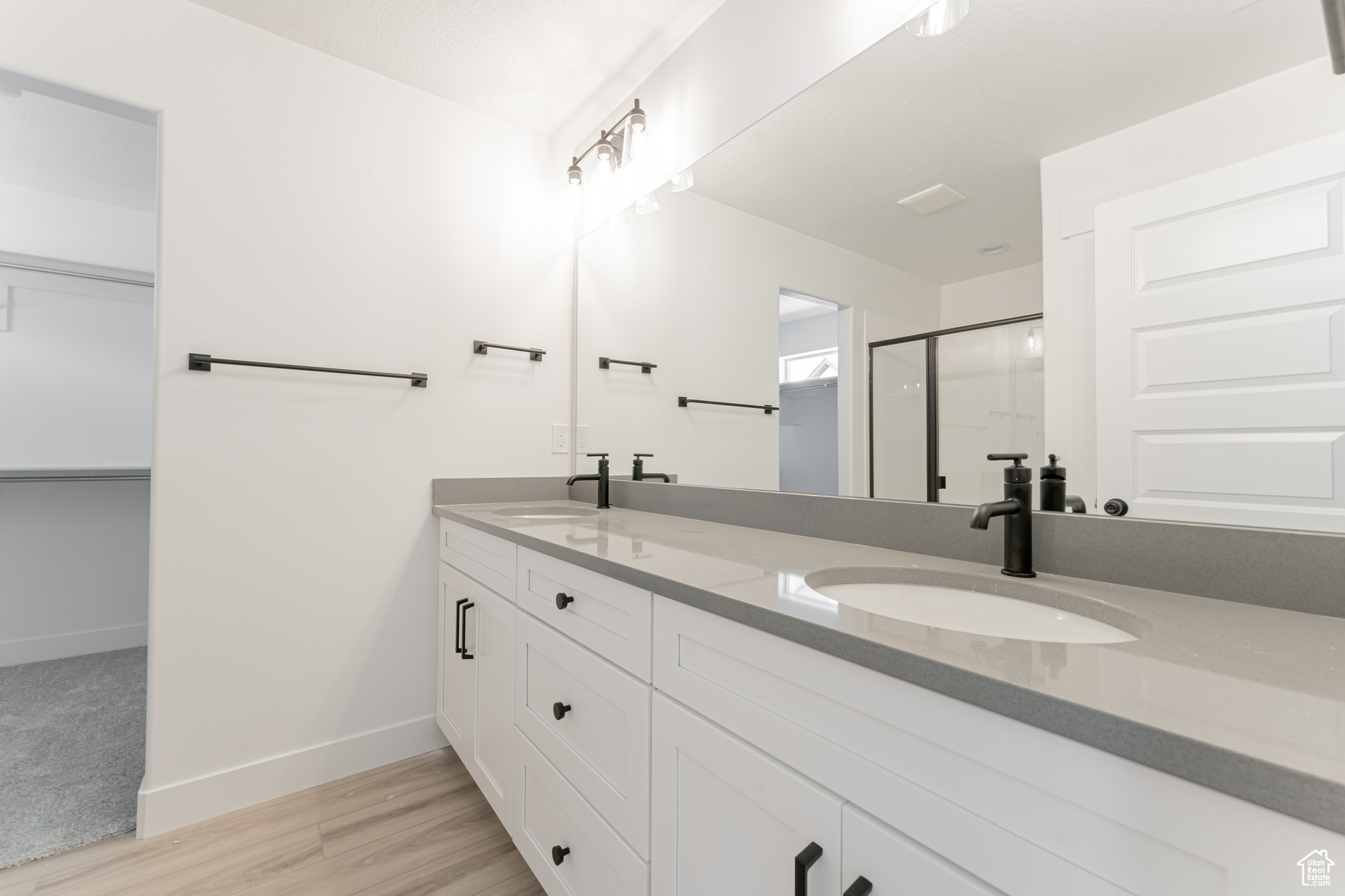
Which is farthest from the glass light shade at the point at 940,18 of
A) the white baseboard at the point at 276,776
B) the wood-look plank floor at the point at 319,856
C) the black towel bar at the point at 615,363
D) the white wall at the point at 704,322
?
the white baseboard at the point at 276,776

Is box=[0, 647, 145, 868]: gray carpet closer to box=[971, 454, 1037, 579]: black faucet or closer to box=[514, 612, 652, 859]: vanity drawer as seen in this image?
box=[514, 612, 652, 859]: vanity drawer

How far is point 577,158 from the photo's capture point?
7.46ft

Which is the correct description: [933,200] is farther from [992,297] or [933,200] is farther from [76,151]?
[76,151]

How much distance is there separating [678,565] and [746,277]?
3.09 feet

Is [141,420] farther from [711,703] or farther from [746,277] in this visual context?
[711,703]

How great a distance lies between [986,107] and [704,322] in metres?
0.91

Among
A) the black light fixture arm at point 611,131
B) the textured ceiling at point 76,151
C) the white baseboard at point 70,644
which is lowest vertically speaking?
the white baseboard at point 70,644

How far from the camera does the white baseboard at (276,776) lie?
1.54m

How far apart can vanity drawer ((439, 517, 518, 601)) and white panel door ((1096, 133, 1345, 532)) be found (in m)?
1.25

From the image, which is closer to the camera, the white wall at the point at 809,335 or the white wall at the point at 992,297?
the white wall at the point at 992,297

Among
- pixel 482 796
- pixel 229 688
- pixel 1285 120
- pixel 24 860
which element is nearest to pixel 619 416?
Result: pixel 482 796

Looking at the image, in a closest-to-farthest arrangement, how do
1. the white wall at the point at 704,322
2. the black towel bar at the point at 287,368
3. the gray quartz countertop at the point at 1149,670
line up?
the gray quartz countertop at the point at 1149,670 → the white wall at the point at 704,322 → the black towel bar at the point at 287,368

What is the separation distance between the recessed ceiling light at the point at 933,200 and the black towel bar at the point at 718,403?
0.56 meters

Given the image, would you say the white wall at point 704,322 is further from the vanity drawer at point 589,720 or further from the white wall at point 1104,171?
the vanity drawer at point 589,720
